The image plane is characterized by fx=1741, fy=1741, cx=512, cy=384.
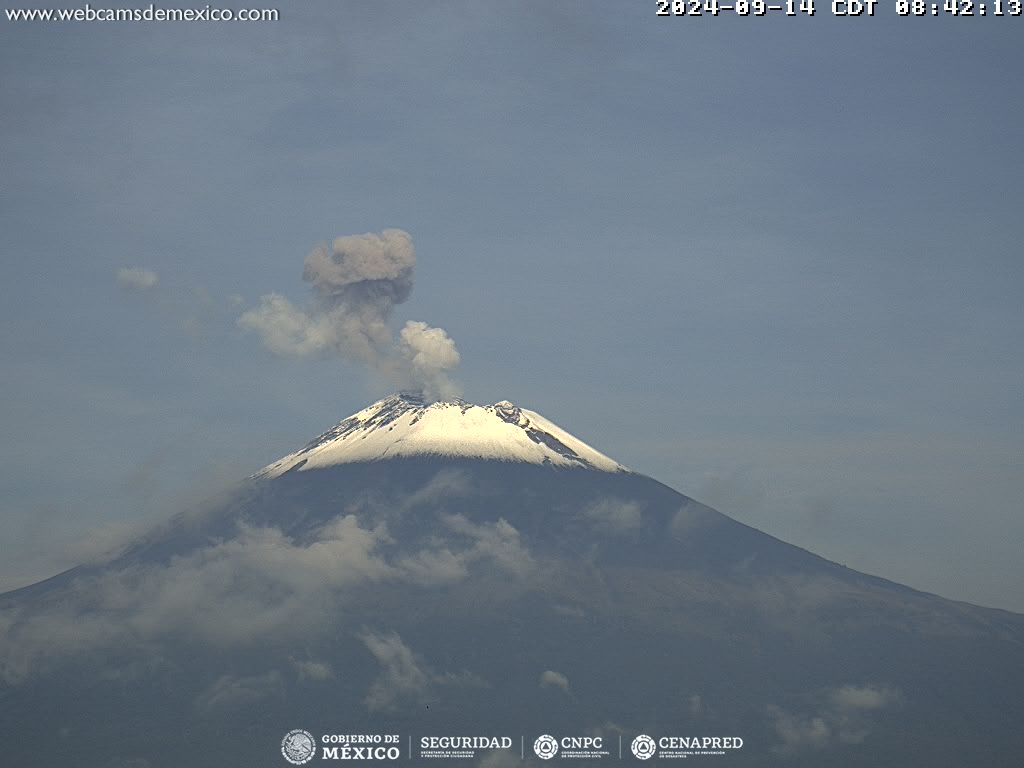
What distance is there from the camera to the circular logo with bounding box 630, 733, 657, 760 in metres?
196

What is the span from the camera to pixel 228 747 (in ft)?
643

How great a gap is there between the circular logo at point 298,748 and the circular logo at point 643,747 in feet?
119

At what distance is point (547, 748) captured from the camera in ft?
640

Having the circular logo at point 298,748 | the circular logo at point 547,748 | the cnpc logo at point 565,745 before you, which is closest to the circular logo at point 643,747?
the cnpc logo at point 565,745

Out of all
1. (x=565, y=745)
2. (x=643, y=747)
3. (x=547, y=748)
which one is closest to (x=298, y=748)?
(x=547, y=748)

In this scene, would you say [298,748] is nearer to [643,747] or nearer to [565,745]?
[565,745]

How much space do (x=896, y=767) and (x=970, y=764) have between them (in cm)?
825

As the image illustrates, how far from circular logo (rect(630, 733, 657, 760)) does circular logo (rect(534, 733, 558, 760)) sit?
29.9ft

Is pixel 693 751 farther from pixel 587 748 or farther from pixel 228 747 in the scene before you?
pixel 228 747

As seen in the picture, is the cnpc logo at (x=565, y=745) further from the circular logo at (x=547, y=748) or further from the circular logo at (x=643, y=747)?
the circular logo at (x=643, y=747)

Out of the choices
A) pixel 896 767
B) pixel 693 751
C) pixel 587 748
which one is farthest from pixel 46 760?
pixel 896 767

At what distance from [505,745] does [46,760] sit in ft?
175

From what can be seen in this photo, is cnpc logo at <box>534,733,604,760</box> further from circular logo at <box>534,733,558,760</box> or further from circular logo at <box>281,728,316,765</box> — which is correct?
circular logo at <box>281,728,316,765</box>

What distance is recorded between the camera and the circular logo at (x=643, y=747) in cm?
19562
